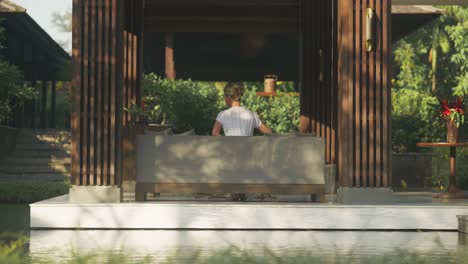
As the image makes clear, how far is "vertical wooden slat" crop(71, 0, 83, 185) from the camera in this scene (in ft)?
37.2

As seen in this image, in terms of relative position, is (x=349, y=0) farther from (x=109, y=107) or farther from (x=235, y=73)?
(x=235, y=73)

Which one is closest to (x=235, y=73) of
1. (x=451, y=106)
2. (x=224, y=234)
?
(x=451, y=106)

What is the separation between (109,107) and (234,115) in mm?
1532

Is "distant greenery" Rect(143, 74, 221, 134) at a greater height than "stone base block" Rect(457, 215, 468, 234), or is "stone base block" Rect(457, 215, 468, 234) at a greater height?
"distant greenery" Rect(143, 74, 221, 134)

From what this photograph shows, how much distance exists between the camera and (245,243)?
896cm

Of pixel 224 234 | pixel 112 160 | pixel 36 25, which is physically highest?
pixel 36 25

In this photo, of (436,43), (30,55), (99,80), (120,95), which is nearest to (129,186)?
(120,95)

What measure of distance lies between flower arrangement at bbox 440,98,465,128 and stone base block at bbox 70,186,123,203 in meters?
5.50

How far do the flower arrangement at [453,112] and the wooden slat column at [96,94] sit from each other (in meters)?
5.33

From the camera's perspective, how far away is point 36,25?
2728cm

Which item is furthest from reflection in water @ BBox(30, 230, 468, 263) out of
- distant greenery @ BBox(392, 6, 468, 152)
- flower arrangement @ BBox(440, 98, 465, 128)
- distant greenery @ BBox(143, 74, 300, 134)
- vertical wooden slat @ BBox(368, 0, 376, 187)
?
distant greenery @ BBox(392, 6, 468, 152)

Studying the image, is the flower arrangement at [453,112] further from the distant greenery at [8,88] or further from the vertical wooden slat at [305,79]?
the distant greenery at [8,88]

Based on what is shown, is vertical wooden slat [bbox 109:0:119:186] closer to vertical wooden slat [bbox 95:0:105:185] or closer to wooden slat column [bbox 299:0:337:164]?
vertical wooden slat [bbox 95:0:105:185]

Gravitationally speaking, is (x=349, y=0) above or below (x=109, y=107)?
above
